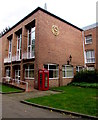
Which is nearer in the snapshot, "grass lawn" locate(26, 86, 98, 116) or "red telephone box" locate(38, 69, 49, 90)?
"grass lawn" locate(26, 86, 98, 116)

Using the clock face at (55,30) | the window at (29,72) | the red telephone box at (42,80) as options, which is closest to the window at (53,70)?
the red telephone box at (42,80)

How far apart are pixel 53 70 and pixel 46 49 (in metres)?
2.88

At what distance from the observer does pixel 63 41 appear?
18.8 meters

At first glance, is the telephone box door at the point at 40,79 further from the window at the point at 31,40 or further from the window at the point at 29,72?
the window at the point at 31,40

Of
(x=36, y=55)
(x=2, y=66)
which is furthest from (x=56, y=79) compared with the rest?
(x=2, y=66)

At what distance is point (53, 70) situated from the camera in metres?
16.6

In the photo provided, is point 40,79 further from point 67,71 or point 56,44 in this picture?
point 67,71

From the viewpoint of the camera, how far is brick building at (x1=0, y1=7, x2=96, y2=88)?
15.6 m

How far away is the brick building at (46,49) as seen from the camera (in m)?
15.6

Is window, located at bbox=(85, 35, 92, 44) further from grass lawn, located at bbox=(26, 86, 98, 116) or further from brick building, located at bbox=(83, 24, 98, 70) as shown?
grass lawn, located at bbox=(26, 86, 98, 116)

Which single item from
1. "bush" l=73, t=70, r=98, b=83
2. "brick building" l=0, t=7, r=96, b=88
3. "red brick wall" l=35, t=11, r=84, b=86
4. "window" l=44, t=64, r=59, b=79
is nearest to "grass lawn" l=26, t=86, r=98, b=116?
"brick building" l=0, t=7, r=96, b=88

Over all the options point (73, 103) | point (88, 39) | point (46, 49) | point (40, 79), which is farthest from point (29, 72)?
point (88, 39)

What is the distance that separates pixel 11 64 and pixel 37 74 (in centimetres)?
810

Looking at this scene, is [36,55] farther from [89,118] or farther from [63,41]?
[89,118]
